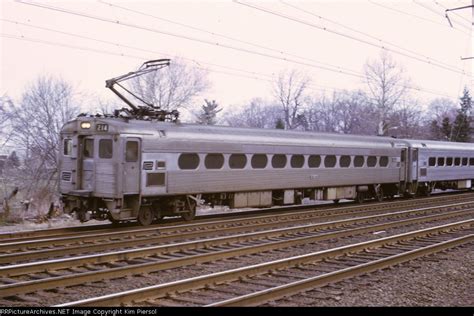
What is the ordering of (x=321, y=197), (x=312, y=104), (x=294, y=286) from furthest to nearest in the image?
(x=312, y=104)
(x=321, y=197)
(x=294, y=286)

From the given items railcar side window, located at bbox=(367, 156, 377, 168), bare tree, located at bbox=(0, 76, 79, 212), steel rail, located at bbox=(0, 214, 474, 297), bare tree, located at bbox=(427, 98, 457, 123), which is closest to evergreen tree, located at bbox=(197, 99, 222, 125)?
bare tree, located at bbox=(0, 76, 79, 212)

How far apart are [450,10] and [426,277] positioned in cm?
1367

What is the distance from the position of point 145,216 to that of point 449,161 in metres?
20.8

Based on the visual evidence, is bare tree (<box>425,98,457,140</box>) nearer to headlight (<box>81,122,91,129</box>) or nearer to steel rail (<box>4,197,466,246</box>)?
steel rail (<box>4,197,466,246</box>)

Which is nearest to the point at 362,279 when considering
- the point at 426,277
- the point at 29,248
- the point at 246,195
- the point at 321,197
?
the point at 426,277

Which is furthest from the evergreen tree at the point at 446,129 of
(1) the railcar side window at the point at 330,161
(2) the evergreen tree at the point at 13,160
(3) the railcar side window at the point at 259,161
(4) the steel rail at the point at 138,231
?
(3) the railcar side window at the point at 259,161

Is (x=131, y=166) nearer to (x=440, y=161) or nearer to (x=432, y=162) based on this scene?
(x=432, y=162)

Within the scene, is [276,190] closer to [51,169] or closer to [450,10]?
[450,10]

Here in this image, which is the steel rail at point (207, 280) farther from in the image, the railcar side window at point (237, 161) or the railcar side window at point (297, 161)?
the railcar side window at point (297, 161)

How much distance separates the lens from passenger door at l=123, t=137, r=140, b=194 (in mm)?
14391

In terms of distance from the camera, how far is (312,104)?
78500mm

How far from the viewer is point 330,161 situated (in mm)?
21500

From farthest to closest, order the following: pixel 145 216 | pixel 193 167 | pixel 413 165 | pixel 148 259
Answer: pixel 413 165 → pixel 193 167 → pixel 145 216 → pixel 148 259

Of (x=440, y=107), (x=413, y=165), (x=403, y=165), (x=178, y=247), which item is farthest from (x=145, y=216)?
(x=440, y=107)
